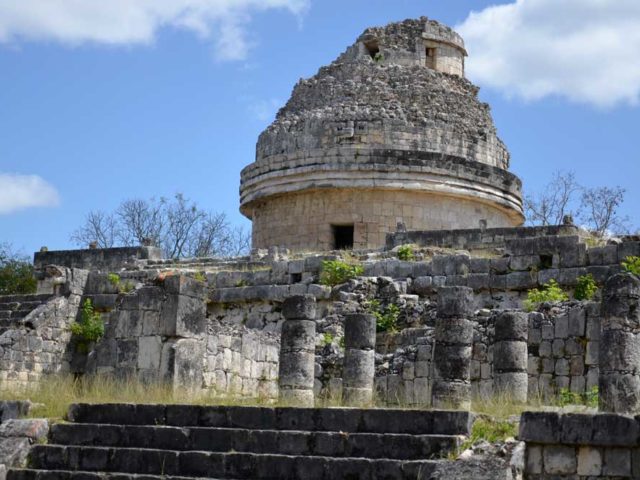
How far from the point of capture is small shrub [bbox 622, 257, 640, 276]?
1552cm

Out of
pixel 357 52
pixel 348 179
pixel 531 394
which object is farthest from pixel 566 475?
pixel 357 52

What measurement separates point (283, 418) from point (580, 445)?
290 cm

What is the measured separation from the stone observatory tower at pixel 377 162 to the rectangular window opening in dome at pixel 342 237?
2 cm

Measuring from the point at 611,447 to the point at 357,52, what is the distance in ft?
56.3

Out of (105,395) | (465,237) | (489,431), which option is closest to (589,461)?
(489,431)

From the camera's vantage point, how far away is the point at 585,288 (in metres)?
16.3

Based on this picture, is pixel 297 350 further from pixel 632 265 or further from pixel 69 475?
pixel 632 265

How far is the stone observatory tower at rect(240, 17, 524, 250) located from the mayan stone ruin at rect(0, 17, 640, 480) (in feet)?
0.14

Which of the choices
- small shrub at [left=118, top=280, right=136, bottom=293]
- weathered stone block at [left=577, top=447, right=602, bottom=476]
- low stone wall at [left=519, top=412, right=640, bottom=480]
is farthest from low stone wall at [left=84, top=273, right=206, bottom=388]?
weathered stone block at [left=577, top=447, right=602, bottom=476]

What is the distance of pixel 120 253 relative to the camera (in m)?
23.8

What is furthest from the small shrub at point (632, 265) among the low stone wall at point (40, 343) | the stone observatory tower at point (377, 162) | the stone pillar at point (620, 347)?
the low stone wall at point (40, 343)

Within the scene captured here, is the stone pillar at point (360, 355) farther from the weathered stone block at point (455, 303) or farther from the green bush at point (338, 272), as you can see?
the green bush at point (338, 272)

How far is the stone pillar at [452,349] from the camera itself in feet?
38.8

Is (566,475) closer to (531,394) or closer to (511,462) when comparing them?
(511,462)
